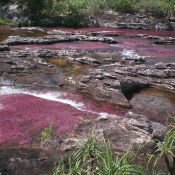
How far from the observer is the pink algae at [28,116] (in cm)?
1596

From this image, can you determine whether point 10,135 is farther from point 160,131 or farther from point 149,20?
point 149,20

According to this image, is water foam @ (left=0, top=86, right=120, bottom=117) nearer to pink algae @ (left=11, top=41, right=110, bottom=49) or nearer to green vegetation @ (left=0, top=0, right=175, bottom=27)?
pink algae @ (left=11, top=41, right=110, bottom=49)

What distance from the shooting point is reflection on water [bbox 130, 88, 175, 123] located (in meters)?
20.7

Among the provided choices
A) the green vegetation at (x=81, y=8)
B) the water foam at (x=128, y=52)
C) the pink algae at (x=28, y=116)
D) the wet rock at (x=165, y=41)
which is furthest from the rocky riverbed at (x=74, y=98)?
the green vegetation at (x=81, y=8)

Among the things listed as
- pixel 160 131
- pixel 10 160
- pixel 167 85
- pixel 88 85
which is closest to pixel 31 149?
pixel 10 160

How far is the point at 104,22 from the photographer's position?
6331 centimetres

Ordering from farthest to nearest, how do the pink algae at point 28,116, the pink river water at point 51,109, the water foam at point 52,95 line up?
the water foam at point 52,95 < the pink river water at point 51,109 < the pink algae at point 28,116

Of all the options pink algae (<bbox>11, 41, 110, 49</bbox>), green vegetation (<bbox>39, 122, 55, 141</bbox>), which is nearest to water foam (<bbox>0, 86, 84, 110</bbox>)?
green vegetation (<bbox>39, 122, 55, 141</bbox>)

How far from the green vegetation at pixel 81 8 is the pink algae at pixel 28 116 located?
128 ft

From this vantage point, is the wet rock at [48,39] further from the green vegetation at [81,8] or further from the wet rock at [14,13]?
the wet rock at [14,13]

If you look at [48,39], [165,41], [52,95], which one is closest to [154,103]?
[52,95]

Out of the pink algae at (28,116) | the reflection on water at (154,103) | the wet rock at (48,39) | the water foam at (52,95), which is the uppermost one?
the wet rock at (48,39)

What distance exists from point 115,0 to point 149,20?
9563 mm

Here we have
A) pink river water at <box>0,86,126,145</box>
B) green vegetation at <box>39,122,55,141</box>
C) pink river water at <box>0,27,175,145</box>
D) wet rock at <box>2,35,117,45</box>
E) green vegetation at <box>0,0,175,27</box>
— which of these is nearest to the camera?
green vegetation at <box>39,122,55,141</box>
